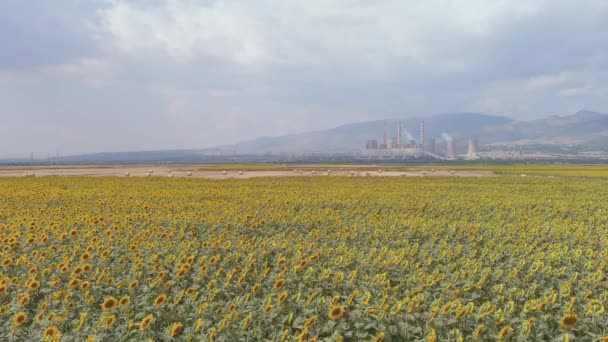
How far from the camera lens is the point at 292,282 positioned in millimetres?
6172

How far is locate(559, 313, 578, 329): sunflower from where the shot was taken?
14.8 ft

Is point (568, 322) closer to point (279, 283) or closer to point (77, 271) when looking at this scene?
point (279, 283)

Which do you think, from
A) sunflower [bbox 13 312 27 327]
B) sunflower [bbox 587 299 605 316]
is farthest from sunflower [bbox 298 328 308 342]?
sunflower [bbox 587 299 605 316]

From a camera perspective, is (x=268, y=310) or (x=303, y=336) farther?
(x=268, y=310)

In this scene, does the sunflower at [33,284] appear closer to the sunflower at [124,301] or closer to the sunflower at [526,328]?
the sunflower at [124,301]

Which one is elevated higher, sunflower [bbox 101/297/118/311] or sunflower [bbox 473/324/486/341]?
sunflower [bbox 101/297/118/311]

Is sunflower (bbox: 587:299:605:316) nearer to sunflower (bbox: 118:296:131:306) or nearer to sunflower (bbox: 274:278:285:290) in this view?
sunflower (bbox: 274:278:285:290)

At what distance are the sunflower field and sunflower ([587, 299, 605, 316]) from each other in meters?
0.03

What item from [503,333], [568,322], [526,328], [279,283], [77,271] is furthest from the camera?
[77,271]

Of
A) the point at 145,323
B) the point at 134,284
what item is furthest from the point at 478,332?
the point at 134,284

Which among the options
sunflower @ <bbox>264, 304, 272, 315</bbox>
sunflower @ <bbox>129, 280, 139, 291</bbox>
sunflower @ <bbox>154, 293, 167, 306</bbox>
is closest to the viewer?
sunflower @ <bbox>264, 304, 272, 315</bbox>

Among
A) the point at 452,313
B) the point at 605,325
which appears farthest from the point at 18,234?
the point at 605,325

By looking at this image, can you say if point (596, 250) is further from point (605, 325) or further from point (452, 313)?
point (452, 313)

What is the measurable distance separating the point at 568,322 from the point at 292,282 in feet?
11.1
